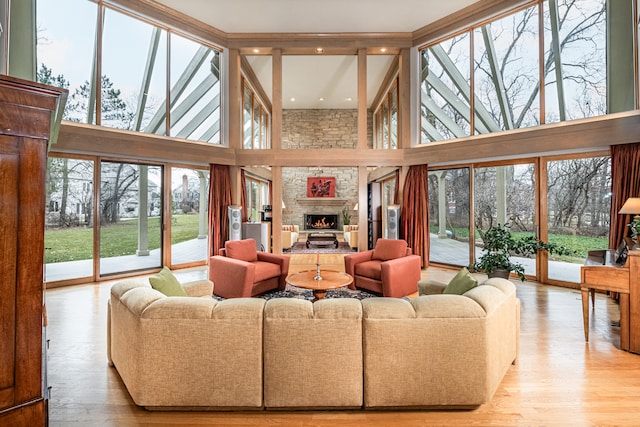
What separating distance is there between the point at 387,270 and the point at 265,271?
5.98ft

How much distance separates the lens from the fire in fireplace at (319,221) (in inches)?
461

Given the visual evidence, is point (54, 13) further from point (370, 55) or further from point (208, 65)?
point (370, 55)

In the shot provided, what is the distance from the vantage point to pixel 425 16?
606 cm

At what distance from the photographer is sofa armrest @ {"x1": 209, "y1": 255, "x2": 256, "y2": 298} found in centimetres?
423

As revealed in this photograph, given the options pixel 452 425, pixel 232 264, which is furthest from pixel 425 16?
pixel 452 425

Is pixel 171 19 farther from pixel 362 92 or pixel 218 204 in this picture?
pixel 362 92

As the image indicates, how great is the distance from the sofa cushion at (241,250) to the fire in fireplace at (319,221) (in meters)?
6.55

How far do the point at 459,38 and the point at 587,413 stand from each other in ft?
21.4

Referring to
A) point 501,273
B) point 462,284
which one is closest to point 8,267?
point 462,284

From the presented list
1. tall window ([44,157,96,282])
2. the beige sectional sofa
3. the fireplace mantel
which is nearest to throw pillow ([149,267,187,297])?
the beige sectional sofa

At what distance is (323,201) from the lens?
461 inches

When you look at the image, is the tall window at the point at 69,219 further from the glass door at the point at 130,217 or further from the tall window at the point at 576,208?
the tall window at the point at 576,208

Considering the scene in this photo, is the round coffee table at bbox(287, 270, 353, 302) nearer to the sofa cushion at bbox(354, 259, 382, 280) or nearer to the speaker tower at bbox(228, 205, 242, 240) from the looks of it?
the sofa cushion at bbox(354, 259, 382, 280)

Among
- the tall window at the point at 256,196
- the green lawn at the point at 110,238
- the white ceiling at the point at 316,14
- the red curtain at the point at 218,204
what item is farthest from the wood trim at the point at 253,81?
the green lawn at the point at 110,238
